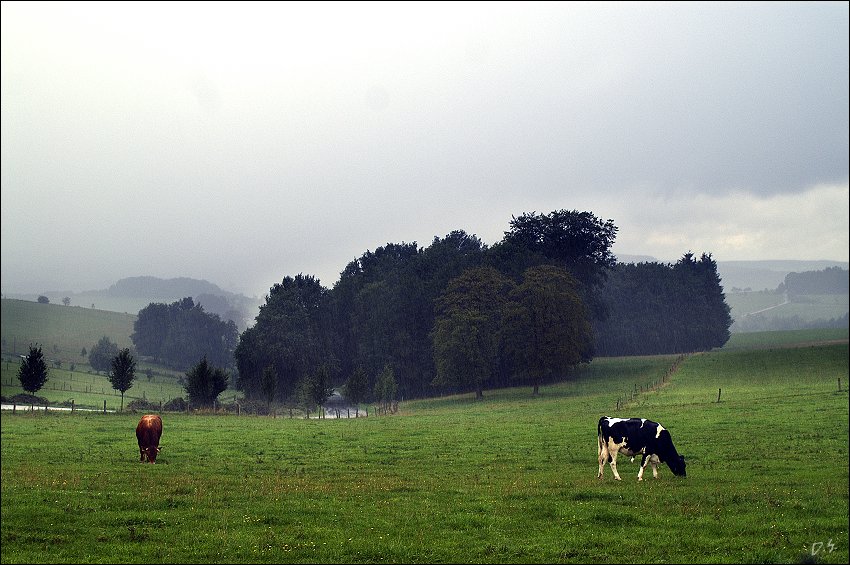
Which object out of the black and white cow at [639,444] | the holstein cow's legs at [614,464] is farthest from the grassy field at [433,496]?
the black and white cow at [639,444]

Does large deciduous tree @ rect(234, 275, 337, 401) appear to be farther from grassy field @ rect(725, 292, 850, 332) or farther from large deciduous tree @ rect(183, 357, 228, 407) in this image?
grassy field @ rect(725, 292, 850, 332)

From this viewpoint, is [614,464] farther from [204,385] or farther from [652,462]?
[204,385]

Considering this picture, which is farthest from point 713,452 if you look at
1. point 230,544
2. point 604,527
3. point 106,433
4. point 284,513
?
point 106,433

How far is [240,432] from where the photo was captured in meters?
49.4

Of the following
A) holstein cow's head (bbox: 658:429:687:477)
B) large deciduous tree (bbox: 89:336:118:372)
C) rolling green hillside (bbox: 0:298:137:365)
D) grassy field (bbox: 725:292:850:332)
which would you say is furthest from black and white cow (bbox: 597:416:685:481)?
large deciduous tree (bbox: 89:336:118:372)

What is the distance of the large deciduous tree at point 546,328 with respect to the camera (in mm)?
87438

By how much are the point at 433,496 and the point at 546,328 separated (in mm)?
66971

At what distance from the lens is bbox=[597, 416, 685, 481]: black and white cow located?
87.3 feet

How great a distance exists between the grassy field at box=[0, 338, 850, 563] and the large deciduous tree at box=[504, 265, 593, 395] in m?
37.2

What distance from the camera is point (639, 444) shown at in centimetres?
2705

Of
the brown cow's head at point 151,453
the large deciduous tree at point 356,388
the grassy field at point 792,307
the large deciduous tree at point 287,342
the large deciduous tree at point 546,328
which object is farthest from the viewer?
the large deciduous tree at point 287,342

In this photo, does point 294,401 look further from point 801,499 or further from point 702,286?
point 801,499

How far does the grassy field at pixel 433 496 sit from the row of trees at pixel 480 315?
39.7 m

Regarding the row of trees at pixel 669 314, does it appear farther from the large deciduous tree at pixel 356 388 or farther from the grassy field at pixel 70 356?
the grassy field at pixel 70 356
